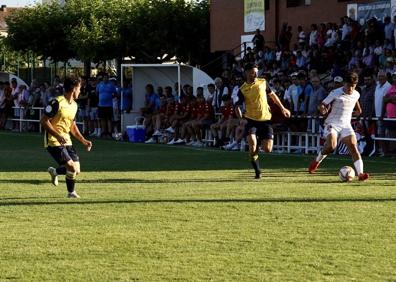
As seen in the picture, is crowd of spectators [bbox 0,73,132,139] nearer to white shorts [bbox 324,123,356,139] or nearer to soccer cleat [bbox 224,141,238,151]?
A: soccer cleat [bbox 224,141,238,151]

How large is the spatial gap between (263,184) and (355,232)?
532cm

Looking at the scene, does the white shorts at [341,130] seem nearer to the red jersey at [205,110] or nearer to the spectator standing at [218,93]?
the spectator standing at [218,93]

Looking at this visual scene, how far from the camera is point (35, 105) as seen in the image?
3609 centimetres

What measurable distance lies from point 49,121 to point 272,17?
2441 cm

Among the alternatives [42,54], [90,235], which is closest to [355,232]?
[90,235]

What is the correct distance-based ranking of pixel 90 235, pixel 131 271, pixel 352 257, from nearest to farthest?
1. pixel 131 271
2. pixel 352 257
3. pixel 90 235

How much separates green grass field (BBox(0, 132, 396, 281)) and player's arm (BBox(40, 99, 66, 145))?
88cm

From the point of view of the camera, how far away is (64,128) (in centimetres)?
1408

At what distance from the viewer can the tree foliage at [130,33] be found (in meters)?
48.2

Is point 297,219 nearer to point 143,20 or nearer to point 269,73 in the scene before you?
point 269,73

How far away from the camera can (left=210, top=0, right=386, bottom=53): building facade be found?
113 ft

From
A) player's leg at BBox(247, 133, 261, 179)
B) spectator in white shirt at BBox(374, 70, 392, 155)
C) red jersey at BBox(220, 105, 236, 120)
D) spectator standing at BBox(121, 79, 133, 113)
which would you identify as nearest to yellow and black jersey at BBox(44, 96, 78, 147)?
player's leg at BBox(247, 133, 261, 179)

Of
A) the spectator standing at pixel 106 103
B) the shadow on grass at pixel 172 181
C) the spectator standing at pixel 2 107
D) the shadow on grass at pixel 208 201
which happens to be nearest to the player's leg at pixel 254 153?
the shadow on grass at pixel 172 181

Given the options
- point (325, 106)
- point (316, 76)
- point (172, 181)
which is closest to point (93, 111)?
point (316, 76)
